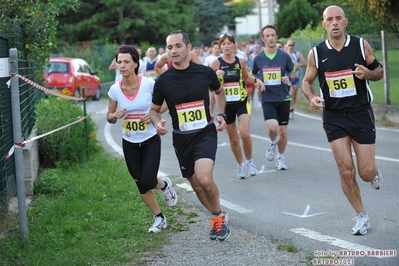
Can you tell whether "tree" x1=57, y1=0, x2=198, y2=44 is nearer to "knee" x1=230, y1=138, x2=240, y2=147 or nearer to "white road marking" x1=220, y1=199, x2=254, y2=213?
"knee" x1=230, y1=138, x2=240, y2=147

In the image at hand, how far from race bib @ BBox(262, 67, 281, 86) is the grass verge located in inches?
100

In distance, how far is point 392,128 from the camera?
52.2 ft

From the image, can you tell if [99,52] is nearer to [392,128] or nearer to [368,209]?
[392,128]

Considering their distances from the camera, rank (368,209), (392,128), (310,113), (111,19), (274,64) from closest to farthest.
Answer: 1. (368,209)
2. (274,64)
3. (392,128)
4. (310,113)
5. (111,19)

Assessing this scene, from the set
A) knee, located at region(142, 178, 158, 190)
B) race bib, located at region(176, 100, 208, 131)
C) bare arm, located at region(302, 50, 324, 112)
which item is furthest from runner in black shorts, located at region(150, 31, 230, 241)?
bare arm, located at region(302, 50, 324, 112)

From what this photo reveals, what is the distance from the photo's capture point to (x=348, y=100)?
23.7 ft

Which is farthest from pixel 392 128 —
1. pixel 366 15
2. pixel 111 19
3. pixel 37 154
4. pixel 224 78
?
pixel 111 19

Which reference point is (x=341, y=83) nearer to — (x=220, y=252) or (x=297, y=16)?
(x=220, y=252)

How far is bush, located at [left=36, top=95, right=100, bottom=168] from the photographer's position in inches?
454

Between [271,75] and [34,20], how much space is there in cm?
354

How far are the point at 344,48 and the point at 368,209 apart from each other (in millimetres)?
1915

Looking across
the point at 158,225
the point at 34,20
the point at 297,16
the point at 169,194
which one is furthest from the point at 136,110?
the point at 297,16

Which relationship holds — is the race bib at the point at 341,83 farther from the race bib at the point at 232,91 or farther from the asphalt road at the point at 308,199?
the race bib at the point at 232,91

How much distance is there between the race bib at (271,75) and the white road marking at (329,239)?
4281 millimetres
